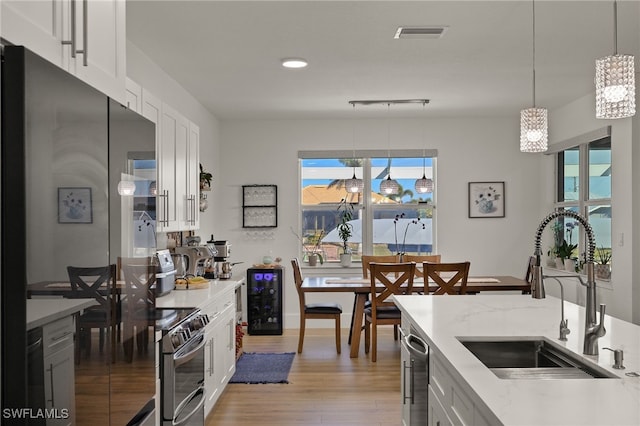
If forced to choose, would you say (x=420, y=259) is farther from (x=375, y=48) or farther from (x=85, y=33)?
(x=85, y=33)

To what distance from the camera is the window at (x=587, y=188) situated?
547cm

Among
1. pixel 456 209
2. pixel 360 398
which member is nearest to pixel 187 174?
pixel 360 398

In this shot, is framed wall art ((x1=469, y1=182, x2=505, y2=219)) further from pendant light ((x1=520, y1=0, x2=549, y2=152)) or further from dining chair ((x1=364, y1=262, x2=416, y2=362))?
pendant light ((x1=520, y1=0, x2=549, y2=152))

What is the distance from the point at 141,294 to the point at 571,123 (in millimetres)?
5565

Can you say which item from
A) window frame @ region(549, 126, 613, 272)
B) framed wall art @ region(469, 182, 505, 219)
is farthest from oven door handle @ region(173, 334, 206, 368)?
framed wall art @ region(469, 182, 505, 219)

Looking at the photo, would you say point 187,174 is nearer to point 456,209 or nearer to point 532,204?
point 456,209

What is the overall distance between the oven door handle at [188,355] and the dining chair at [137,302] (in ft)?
3.02

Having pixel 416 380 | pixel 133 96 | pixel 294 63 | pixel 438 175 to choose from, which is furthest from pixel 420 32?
pixel 438 175

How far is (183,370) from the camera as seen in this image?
2.88m

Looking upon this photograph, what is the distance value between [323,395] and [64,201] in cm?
358

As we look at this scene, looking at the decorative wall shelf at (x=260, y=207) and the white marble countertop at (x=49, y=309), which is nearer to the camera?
the white marble countertop at (x=49, y=309)

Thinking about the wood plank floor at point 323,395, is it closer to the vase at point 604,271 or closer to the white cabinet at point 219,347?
the white cabinet at point 219,347

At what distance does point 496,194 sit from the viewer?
23.4 ft

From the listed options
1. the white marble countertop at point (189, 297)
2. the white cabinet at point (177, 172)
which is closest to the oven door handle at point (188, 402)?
the white marble countertop at point (189, 297)
